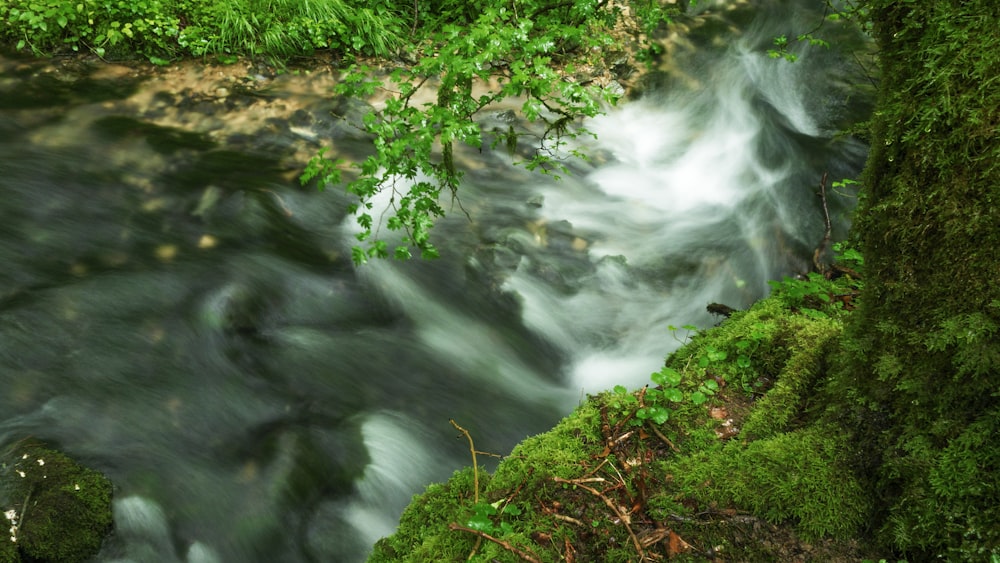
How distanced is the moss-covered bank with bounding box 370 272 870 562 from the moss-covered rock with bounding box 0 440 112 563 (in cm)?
189

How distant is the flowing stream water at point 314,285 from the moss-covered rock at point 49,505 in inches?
4.6

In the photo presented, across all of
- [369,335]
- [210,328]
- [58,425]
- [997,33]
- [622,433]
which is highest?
[997,33]

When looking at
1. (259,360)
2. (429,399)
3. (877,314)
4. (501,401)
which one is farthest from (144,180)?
(877,314)

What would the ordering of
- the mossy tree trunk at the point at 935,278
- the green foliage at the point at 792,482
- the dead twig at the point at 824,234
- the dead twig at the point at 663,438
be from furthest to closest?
the dead twig at the point at 824,234, the dead twig at the point at 663,438, the green foliage at the point at 792,482, the mossy tree trunk at the point at 935,278

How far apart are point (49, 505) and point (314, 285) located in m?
2.46

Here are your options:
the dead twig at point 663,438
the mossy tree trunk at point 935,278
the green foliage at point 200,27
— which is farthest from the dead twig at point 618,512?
the green foliage at point 200,27

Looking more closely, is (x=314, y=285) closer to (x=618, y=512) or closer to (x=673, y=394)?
(x=673, y=394)

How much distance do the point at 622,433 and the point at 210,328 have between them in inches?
137

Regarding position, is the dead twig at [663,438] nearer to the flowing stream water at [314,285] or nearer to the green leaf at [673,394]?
the green leaf at [673,394]

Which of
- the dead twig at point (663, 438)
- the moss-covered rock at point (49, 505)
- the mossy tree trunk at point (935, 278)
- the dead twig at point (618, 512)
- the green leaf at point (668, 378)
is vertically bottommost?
the moss-covered rock at point (49, 505)

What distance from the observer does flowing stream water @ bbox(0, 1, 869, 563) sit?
4.12m

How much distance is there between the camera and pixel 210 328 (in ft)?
16.1

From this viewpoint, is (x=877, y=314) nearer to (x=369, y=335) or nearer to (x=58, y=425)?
(x=369, y=335)

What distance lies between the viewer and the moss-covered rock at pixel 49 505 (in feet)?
10.9
